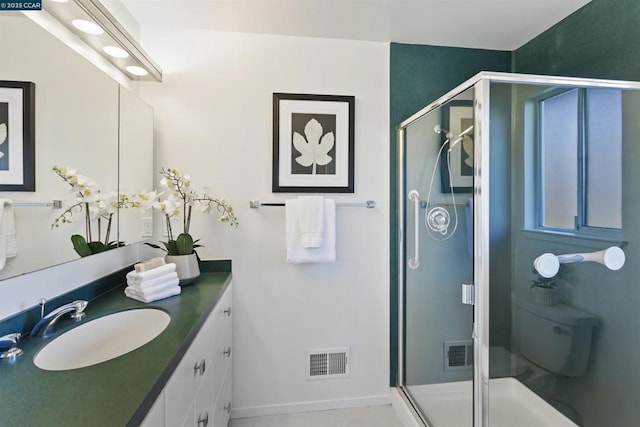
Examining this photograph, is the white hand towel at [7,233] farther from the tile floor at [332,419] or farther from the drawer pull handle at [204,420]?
the tile floor at [332,419]

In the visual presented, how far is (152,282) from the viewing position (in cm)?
145

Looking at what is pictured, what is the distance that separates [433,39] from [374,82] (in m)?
0.47

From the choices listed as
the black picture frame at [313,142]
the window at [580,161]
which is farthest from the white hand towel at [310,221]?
the window at [580,161]

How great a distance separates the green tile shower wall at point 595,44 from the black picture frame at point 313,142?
4.12 feet

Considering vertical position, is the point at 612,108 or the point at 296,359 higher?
the point at 612,108

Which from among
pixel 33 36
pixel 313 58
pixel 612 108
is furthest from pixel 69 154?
pixel 612 108

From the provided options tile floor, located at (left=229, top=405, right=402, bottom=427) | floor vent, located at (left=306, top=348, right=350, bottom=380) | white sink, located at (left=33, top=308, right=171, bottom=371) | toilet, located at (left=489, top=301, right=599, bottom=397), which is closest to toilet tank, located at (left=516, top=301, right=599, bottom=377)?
toilet, located at (left=489, top=301, right=599, bottom=397)

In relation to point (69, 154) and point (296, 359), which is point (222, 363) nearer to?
point (296, 359)

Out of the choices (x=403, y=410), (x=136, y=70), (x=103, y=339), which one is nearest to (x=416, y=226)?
(x=403, y=410)

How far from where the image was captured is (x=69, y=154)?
52.1 inches

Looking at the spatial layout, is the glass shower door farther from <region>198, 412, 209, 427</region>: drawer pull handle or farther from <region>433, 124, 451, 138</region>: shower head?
<region>198, 412, 209, 427</region>: drawer pull handle

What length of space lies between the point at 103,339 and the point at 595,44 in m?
2.78

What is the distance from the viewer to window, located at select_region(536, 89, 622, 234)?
144cm

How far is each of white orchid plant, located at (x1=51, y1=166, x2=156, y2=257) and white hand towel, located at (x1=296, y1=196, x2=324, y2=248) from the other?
38.3 inches
